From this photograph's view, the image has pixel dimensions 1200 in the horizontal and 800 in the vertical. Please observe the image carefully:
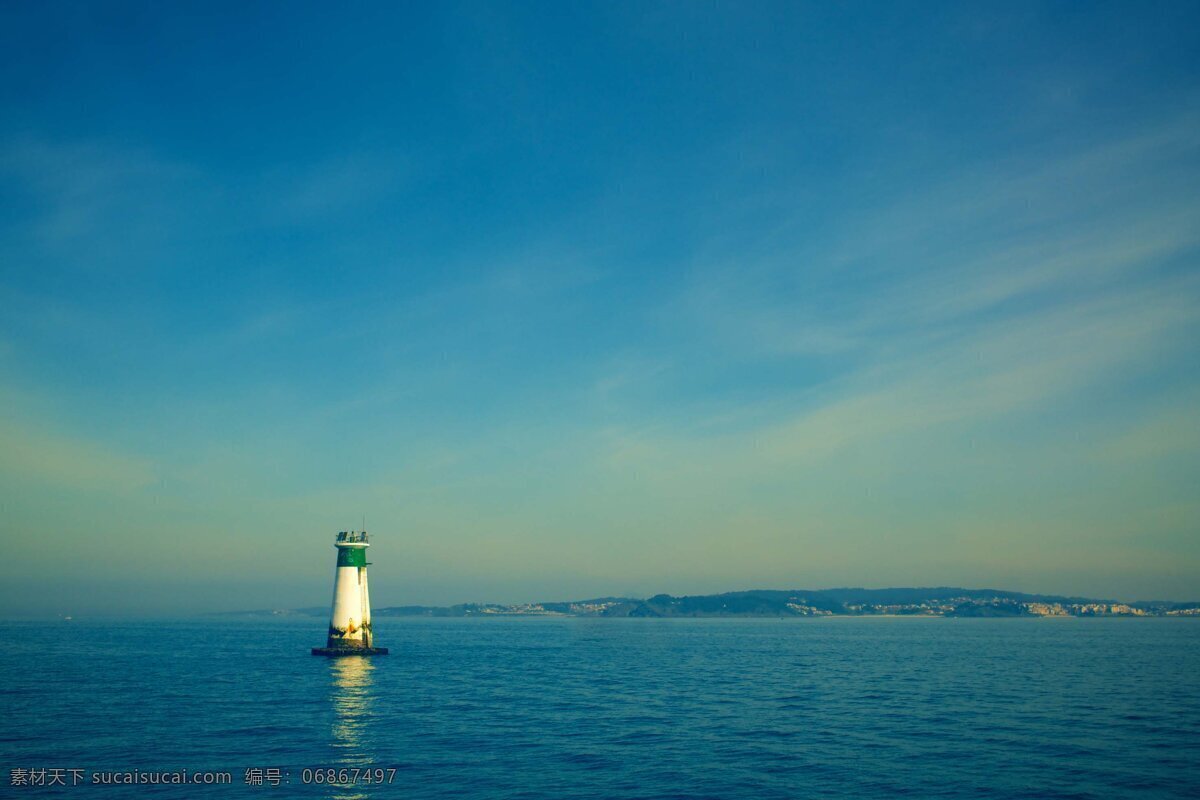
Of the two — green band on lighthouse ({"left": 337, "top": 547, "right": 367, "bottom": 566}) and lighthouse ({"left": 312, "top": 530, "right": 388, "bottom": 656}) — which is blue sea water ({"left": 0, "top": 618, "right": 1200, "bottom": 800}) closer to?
lighthouse ({"left": 312, "top": 530, "right": 388, "bottom": 656})

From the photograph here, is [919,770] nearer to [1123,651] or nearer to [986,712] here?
[986,712]

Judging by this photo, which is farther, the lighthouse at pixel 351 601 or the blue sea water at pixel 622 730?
the lighthouse at pixel 351 601

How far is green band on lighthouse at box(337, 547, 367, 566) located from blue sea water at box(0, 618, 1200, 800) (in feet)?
34.4

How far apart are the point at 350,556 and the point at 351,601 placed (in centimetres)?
567

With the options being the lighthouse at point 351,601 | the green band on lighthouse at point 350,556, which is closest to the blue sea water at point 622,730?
the lighthouse at point 351,601

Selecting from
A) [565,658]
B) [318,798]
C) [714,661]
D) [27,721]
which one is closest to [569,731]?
[318,798]

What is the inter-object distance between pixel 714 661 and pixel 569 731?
58.1 metres

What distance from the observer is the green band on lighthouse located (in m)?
85.4

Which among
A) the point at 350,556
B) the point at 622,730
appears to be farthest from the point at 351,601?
the point at 622,730

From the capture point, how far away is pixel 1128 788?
32.8 m

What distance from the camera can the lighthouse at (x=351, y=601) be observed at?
8556cm

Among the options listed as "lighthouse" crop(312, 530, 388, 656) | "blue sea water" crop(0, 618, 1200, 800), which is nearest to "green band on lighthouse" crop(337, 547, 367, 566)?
"lighthouse" crop(312, 530, 388, 656)

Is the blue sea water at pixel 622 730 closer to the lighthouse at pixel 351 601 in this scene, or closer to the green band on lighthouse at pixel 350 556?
the lighthouse at pixel 351 601

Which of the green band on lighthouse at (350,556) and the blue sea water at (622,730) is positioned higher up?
the green band on lighthouse at (350,556)
